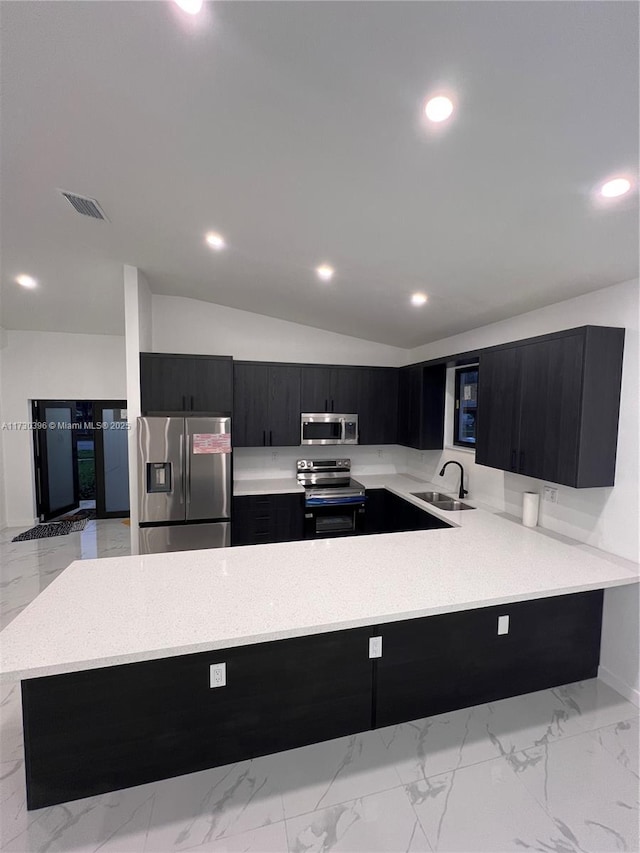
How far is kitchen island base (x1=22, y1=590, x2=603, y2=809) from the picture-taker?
1.51 meters

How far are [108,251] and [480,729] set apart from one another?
413 centimetres

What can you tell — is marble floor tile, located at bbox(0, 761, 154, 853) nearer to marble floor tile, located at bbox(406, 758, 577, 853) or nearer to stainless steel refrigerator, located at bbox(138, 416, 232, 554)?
marble floor tile, located at bbox(406, 758, 577, 853)

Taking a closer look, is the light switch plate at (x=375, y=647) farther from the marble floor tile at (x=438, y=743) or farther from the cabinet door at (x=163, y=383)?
the cabinet door at (x=163, y=383)

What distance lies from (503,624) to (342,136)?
8.11ft

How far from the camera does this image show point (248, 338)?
4.45m

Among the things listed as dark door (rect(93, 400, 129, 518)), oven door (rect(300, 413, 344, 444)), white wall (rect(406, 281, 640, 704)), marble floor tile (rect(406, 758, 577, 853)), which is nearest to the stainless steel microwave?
oven door (rect(300, 413, 344, 444))

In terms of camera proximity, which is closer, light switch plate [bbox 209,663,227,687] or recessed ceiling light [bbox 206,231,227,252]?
light switch plate [bbox 209,663,227,687]

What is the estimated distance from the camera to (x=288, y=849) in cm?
143

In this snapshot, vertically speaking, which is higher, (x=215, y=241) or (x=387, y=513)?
(x=215, y=241)

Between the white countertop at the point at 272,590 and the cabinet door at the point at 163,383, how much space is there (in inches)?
73.5

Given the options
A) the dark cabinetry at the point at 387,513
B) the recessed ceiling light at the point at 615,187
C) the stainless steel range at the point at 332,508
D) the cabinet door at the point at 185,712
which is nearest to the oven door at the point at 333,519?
the stainless steel range at the point at 332,508

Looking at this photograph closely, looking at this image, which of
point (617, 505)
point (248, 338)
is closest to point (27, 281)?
point (248, 338)

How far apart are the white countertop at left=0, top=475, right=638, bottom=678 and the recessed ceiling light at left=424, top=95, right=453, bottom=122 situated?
6.29 ft

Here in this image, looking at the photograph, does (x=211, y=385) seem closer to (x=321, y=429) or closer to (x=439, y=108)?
(x=321, y=429)
